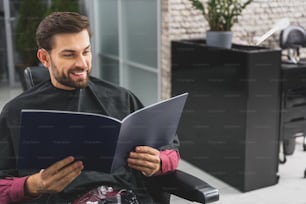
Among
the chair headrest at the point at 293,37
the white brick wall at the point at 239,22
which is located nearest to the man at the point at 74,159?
the white brick wall at the point at 239,22

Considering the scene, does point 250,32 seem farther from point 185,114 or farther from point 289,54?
point 185,114

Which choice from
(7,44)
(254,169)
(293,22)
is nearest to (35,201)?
(254,169)

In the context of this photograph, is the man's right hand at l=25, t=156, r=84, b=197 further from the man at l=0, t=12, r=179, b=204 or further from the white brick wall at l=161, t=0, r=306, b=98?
the white brick wall at l=161, t=0, r=306, b=98

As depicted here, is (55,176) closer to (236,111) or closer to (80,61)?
(80,61)

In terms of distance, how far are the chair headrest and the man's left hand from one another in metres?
2.48

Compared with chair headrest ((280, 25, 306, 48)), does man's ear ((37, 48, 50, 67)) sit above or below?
above

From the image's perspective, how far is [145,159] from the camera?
4.42ft

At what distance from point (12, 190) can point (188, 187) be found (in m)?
0.53

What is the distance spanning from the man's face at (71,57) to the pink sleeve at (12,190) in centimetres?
35

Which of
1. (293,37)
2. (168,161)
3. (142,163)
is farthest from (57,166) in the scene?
(293,37)

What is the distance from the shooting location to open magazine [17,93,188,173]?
3.70ft

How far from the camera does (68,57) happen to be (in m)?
1.38

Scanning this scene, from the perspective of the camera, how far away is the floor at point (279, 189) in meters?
2.77

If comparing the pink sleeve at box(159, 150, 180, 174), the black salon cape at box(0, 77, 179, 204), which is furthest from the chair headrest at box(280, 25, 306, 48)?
the pink sleeve at box(159, 150, 180, 174)
